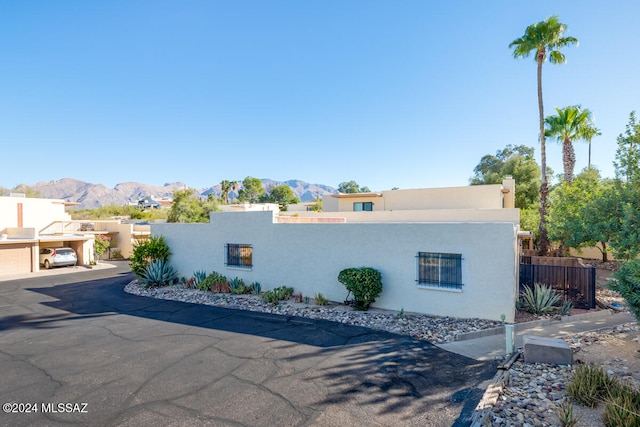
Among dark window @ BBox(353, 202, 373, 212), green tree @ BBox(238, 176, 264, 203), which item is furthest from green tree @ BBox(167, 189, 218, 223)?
green tree @ BBox(238, 176, 264, 203)

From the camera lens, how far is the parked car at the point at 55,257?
2127 cm

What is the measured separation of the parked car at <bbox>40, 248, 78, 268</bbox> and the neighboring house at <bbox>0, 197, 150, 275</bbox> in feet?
2.12

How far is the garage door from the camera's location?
63.0 ft

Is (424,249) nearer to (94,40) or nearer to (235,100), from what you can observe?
(94,40)

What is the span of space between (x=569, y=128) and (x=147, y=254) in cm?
2789

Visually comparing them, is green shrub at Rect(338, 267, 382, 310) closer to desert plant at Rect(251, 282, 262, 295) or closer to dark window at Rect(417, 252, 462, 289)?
dark window at Rect(417, 252, 462, 289)

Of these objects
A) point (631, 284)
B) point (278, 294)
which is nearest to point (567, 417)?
point (631, 284)

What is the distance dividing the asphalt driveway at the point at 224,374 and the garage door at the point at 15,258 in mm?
13780

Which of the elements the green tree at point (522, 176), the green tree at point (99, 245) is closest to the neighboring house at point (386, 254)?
the green tree at point (99, 245)

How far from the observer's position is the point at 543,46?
17.9 metres

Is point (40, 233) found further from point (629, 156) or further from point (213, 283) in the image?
point (629, 156)

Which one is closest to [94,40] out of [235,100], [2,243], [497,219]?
[235,100]

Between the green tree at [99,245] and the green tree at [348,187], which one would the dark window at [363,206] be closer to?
the green tree at [99,245]

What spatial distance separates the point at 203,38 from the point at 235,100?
8.42 m
